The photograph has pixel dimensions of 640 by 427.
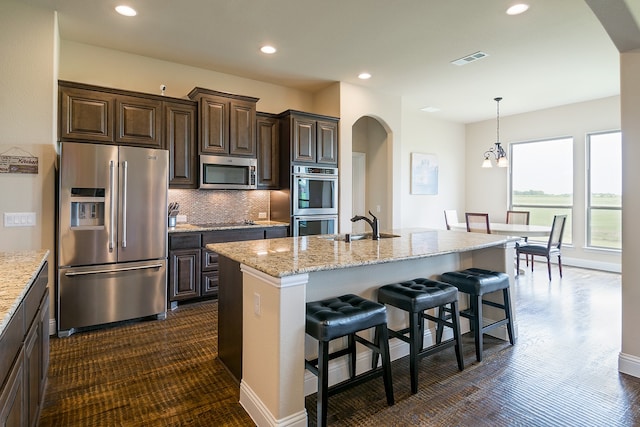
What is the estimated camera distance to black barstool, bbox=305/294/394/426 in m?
1.87

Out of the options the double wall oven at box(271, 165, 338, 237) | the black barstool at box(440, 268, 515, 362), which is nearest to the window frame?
the double wall oven at box(271, 165, 338, 237)

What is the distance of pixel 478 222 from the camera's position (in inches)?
225

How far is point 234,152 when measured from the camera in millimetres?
4480


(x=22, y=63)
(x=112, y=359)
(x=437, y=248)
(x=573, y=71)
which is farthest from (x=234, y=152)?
(x=573, y=71)

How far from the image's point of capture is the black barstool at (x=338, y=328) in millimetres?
1869

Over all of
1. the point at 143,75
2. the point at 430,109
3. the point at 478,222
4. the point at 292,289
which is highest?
the point at 430,109

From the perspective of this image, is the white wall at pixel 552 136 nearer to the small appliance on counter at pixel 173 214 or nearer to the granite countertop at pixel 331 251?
the granite countertop at pixel 331 251

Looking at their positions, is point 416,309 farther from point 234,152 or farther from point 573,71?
point 573,71

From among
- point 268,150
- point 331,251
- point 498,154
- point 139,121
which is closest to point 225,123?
point 268,150

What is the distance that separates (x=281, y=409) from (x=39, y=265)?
1551 mm

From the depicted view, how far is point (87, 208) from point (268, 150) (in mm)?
2324

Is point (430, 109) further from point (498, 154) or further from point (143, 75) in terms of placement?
point (143, 75)

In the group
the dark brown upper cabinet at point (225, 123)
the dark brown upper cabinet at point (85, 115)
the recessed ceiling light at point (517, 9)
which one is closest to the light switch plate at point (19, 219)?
the dark brown upper cabinet at point (85, 115)

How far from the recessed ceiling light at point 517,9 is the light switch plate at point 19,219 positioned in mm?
4724
